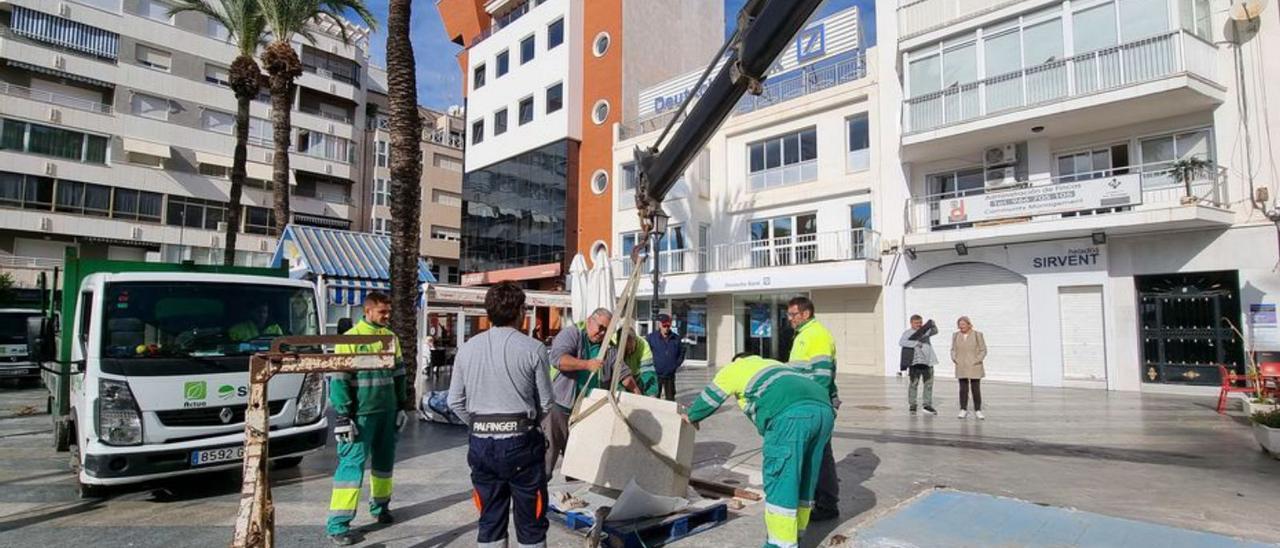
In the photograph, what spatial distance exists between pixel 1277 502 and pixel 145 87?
45.5 metres

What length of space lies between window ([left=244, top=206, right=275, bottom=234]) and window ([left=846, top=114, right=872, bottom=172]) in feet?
111

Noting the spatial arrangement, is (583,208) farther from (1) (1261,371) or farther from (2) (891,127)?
(1) (1261,371)

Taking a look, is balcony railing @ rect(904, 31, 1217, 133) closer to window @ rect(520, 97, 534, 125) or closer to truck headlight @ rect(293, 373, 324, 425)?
truck headlight @ rect(293, 373, 324, 425)

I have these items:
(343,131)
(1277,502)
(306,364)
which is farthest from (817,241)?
(343,131)

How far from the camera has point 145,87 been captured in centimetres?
3525

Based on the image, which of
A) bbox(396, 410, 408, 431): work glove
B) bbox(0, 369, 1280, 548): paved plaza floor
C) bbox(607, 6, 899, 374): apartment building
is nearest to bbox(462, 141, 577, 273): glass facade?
bbox(607, 6, 899, 374): apartment building

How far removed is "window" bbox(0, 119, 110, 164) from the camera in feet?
102

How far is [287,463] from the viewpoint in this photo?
22.1 feet

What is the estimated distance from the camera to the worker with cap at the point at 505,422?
363 centimetres

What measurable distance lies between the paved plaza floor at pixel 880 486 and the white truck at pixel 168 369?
463 mm

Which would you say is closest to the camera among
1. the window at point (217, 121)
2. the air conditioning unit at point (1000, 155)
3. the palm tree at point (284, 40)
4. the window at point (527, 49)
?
the air conditioning unit at point (1000, 155)

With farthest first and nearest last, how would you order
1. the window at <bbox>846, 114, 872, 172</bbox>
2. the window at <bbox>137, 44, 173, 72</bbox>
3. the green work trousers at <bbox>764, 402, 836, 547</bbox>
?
the window at <bbox>137, 44, 173, 72</bbox>, the window at <bbox>846, 114, 872, 172</bbox>, the green work trousers at <bbox>764, 402, 836, 547</bbox>

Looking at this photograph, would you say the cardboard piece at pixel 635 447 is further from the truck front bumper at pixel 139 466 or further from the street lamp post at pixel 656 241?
the truck front bumper at pixel 139 466

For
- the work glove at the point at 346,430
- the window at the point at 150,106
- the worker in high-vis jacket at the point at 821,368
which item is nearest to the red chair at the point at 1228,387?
the worker in high-vis jacket at the point at 821,368
